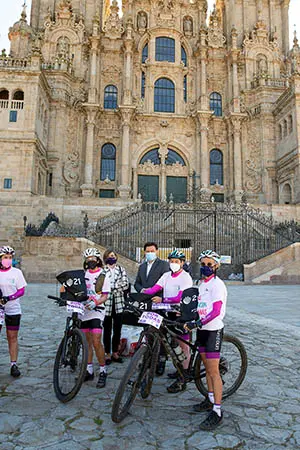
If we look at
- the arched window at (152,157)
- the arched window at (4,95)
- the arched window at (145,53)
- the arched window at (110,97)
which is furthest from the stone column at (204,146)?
the arched window at (4,95)

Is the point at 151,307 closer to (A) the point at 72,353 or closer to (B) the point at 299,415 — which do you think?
(A) the point at 72,353

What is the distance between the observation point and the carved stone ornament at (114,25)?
33375 millimetres

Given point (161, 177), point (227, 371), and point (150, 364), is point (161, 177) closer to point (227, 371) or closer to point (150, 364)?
A: point (227, 371)

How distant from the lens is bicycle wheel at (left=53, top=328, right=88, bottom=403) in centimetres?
397

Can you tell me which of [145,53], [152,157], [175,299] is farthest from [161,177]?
[175,299]

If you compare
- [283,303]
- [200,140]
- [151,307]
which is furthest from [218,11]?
[151,307]

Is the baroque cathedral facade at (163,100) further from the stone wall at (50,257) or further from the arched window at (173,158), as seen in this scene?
the stone wall at (50,257)

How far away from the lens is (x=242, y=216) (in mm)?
21219

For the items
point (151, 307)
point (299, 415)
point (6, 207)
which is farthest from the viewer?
point (6, 207)

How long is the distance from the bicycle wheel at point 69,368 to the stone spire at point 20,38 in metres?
32.5

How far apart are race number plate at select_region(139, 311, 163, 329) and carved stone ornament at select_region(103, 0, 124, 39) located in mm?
34969

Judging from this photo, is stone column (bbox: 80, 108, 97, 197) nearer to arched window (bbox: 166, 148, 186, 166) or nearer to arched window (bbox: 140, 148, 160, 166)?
arched window (bbox: 140, 148, 160, 166)

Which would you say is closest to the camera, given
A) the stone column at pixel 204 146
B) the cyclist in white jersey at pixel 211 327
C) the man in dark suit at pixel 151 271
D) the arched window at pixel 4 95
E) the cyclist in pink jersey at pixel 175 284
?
the cyclist in white jersey at pixel 211 327

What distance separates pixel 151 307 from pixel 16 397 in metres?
1.87
